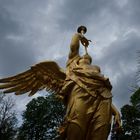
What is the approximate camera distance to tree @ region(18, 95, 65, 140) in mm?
28062

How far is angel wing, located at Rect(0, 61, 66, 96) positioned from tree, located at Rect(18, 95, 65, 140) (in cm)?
1743

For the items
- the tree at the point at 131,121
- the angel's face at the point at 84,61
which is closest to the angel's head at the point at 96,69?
the angel's face at the point at 84,61

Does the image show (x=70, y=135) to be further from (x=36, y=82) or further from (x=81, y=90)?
(x=36, y=82)

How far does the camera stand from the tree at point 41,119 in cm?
2806

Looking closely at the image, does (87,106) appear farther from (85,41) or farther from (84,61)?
(85,41)

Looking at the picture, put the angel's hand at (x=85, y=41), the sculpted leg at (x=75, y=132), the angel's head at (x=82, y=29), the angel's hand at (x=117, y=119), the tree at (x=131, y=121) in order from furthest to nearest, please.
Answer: the tree at (x=131, y=121), the angel's head at (x=82, y=29), the angel's hand at (x=85, y=41), the angel's hand at (x=117, y=119), the sculpted leg at (x=75, y=132)

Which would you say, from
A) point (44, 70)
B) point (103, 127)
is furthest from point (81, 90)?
point (44, 70)

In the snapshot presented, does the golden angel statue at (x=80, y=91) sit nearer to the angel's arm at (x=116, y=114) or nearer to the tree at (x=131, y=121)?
the angel's arm at (x=116, y=114)

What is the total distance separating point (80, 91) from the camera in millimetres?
8625

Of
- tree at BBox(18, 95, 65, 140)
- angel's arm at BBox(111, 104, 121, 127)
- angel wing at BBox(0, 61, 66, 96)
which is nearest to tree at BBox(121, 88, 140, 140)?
tree at BBox(18, 95, 65, 140)

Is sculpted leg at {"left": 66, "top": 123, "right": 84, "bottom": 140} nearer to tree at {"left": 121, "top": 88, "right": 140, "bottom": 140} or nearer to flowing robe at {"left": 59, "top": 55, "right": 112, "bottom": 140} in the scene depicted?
flowing robe at {"left": 59, "top": 55, "right": 112, "bottom": 140}

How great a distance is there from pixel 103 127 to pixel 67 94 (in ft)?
3.62

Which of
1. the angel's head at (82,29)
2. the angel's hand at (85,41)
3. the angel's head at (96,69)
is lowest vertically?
the angel's head at (96,69)

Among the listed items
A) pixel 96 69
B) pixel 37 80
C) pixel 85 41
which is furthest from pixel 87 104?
pixel 37 80
